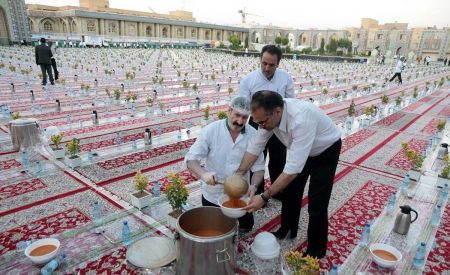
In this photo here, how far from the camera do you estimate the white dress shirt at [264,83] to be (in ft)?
8.63

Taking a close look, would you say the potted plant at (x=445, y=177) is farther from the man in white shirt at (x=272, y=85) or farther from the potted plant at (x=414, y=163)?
the man in white shirt at (x=272, y=85)

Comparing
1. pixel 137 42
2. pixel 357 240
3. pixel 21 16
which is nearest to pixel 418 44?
pixel 137 42

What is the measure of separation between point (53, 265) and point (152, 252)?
0.59m

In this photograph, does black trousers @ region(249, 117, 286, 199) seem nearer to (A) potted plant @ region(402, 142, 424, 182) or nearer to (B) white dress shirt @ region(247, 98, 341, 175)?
(B) white dress shirt @ region(247, 98, 341, 175)

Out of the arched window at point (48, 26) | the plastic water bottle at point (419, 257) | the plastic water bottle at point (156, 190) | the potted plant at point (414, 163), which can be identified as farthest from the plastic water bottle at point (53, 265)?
the arched window at point (48, 26)

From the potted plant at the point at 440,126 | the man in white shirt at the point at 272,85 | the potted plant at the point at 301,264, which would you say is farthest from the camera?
the potted plant at the point at 440,126

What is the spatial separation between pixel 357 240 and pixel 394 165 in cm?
201

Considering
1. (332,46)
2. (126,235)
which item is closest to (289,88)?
(126,235)

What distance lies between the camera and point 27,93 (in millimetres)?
7633

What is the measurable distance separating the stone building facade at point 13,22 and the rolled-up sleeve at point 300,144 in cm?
2909

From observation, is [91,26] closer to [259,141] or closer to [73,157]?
[73,157]

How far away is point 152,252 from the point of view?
2.07m

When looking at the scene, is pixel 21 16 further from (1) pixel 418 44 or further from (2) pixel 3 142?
(1) pixel 418 44

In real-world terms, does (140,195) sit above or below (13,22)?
below
